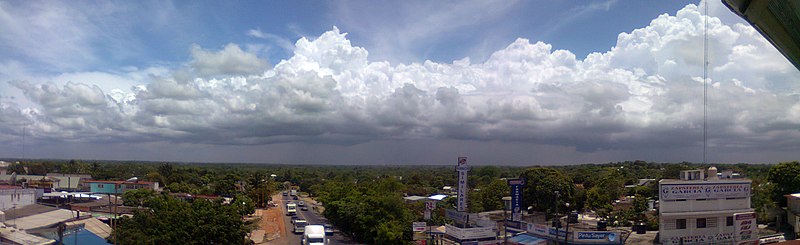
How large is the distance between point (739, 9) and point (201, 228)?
27761 mm

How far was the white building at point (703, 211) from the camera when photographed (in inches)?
1179

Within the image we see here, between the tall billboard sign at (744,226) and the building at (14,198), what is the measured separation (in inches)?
1942

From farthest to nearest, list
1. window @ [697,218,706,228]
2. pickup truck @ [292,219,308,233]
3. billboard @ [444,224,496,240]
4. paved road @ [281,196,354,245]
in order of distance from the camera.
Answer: pickup truck @ [292,219,308,233], paved road @ [281,196,354,245], billboard @ [444,224,496,240], window @ [697,218,706,228]

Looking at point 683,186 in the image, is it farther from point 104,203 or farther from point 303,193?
point 303,193

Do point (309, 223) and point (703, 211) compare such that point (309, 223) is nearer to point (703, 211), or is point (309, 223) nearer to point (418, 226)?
point (418, 226)

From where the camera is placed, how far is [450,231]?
3381cm

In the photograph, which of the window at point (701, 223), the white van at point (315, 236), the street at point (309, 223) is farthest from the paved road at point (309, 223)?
the window at point (701, 223)

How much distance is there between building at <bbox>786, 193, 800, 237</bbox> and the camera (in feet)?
121

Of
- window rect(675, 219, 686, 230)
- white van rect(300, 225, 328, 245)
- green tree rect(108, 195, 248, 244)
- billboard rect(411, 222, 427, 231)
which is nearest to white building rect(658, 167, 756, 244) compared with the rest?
window rect(675, 219, 686, 230)

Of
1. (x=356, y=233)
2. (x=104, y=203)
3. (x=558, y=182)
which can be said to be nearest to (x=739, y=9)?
(x=356, y=233)

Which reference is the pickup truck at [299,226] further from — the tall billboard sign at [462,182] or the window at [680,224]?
the window at [680,224]

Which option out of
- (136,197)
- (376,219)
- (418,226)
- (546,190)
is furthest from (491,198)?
(136,197)

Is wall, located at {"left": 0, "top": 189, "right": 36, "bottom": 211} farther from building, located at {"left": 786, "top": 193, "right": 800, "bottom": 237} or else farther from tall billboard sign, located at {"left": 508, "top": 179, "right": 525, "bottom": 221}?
building, located at {"left": 786, "top": 193, "right": 800, "bottom": 237}

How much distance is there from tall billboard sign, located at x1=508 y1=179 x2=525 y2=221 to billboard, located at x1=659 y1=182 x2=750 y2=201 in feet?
28.1
